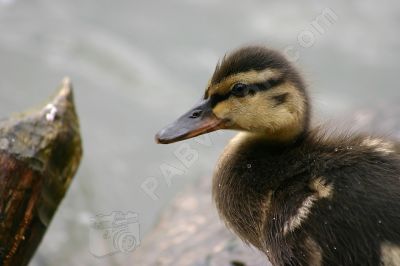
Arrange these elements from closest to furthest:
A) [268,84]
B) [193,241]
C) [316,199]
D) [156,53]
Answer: [316,199], [268,84], [193,241], [156,53]

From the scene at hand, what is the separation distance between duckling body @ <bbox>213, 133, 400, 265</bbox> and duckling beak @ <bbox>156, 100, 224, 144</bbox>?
0.14 meters

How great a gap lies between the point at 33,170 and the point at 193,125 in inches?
22.1

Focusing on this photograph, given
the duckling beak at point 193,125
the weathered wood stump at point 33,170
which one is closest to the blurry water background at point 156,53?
the weathered wood stump at point 33,170

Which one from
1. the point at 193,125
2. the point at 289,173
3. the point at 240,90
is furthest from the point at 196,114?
the point at 289,173

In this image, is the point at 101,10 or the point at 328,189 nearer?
the point at 328,189

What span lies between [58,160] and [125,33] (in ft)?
12.4

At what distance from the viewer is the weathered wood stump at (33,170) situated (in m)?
2.24

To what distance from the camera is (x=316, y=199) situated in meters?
1.82

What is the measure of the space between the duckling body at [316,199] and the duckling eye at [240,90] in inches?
6.6

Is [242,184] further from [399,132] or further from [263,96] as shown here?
[399,132]

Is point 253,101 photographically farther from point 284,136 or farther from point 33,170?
point 33,170

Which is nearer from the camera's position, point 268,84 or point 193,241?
point 268,84

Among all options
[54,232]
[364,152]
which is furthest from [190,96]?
[364,152]

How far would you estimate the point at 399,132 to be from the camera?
123 inches
